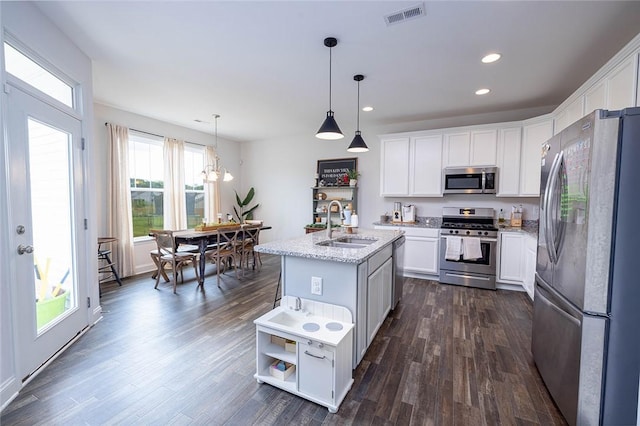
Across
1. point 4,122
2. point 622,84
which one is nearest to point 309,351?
point 4,122

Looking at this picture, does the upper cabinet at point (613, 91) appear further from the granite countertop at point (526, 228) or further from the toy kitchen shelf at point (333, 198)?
the toy kitchen shelf at point (333, 198)

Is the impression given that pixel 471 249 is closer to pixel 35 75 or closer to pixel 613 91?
pixel 613 91

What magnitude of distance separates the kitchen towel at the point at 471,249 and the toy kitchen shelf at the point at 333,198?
2205 mm

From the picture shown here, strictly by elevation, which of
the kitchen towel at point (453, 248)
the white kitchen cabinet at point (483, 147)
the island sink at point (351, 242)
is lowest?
the kitchen towel at point (453, 248)

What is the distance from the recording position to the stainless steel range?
4.02 meters

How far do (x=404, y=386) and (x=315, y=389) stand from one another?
68cm

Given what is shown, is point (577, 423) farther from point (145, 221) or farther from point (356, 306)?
point (145, 221)

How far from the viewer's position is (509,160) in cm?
416

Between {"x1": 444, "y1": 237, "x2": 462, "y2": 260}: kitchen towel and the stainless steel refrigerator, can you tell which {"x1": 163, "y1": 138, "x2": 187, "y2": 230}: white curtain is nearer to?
{"x1": 444, "y1": 237, "x2": 462, "y2": 260}: kitchen towel

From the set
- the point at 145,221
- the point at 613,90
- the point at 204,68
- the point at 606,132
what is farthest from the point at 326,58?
the point at 145,221

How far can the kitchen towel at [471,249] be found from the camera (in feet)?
13.2

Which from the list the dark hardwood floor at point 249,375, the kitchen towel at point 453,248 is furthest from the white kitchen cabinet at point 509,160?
the dark hardwood floor at point 249,375

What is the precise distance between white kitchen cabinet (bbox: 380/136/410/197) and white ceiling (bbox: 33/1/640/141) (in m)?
0.79

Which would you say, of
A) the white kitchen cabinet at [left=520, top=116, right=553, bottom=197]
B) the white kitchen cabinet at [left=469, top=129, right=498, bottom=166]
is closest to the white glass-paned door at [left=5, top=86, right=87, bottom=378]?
the white kitchen cabinet at [left=469, top=129, right=498, bottom=166]
